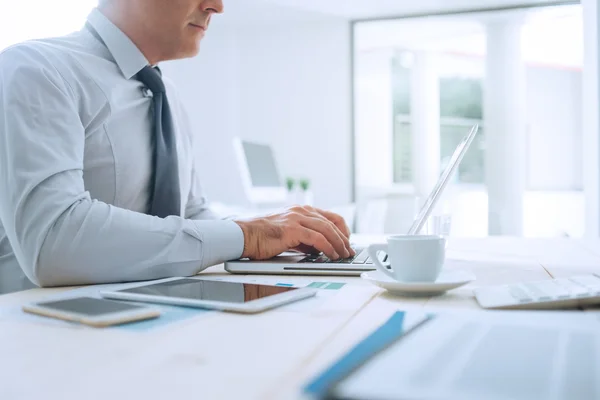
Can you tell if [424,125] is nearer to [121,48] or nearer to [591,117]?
[591,117]

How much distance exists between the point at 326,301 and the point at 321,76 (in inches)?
197

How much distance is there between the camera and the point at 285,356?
0.53m

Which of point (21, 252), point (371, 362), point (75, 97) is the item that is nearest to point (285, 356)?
point (371, 362)

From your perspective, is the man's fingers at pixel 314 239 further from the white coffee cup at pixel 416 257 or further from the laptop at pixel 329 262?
the white coffee cup at pixel 416 257

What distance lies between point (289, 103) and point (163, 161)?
4.36m

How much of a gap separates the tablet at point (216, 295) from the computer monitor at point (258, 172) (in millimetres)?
2865

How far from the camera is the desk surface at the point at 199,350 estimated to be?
45cm

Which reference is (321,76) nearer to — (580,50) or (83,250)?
(580,50)

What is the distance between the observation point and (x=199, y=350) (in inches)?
21.8

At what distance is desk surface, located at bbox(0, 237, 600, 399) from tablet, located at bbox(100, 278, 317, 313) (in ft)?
0.06

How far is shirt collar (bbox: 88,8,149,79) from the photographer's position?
58.2 inches

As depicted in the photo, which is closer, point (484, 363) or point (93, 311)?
point (484, 363)

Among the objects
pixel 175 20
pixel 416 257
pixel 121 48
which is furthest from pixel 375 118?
pixel 416 257

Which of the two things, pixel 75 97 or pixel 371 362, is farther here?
pixel 75 97
